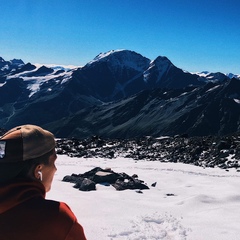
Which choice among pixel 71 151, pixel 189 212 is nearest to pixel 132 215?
pixel 189 212

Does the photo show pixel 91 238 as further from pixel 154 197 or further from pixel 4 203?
pixel 154 197

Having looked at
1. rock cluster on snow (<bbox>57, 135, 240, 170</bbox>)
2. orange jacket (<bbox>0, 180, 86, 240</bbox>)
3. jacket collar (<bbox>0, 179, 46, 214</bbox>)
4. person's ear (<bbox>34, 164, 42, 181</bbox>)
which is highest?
person's ear (<bbox>34, 164, 42, 181</bbox>)

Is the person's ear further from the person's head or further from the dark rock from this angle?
the dark rock

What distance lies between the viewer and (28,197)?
110 inches

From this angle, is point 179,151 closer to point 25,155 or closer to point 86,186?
point 86,186

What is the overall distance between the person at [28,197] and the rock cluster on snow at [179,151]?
75.7 ft

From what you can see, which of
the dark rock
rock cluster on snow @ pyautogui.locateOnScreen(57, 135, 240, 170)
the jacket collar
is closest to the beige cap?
the jacket collar

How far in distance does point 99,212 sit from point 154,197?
4.54 metres

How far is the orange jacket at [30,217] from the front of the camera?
8.86 ft

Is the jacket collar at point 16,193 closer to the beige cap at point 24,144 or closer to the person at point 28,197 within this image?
the person at point 28,197

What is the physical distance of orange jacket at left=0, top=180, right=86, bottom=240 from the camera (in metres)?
2.70

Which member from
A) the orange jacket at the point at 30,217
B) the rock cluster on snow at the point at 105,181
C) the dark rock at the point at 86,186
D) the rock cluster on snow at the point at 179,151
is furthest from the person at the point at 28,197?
the rock cluster on snow at the point at 179,151

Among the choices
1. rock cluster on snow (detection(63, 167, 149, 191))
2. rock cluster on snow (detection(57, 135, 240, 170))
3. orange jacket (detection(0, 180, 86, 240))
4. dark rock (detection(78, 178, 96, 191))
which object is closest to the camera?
orange jacket (detection(0, 180, 86, 240))

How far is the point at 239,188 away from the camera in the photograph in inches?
602
